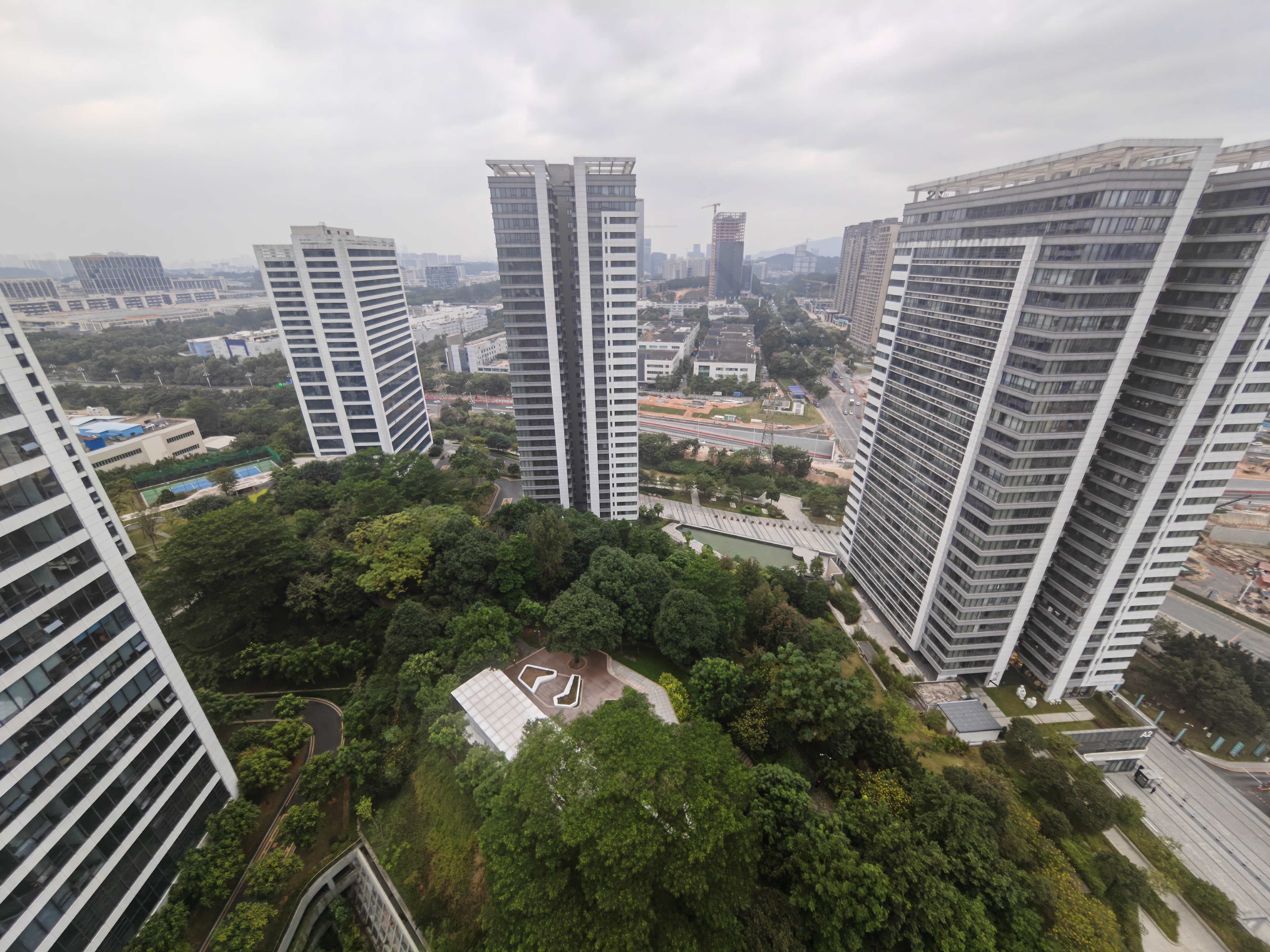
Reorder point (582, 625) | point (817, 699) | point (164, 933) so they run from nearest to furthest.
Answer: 1. point (164, 933)
2. point (817, 699)
3. point (582, 625)

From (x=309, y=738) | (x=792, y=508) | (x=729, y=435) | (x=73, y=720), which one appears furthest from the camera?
(x=729, y=435)

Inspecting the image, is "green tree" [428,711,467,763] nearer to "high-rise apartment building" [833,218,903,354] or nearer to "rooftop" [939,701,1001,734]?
"rooftop" [939,701,1001,734]

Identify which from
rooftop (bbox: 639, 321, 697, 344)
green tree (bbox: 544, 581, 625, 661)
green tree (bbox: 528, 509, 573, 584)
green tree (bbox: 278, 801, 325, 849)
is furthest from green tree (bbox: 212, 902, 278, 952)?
rooftop (bbox: 639, 321, 697, 344)

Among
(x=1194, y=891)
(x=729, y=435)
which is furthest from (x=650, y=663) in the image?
(x=729, y=435)

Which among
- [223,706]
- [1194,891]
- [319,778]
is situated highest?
[223,706]

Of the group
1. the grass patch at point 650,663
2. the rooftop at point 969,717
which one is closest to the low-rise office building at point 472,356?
the grass patch at point 650,663

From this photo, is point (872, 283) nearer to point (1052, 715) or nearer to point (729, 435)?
point (729, 435)

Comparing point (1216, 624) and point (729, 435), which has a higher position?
point (729, 435)

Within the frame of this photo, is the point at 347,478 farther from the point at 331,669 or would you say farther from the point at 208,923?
the point at 208,923
